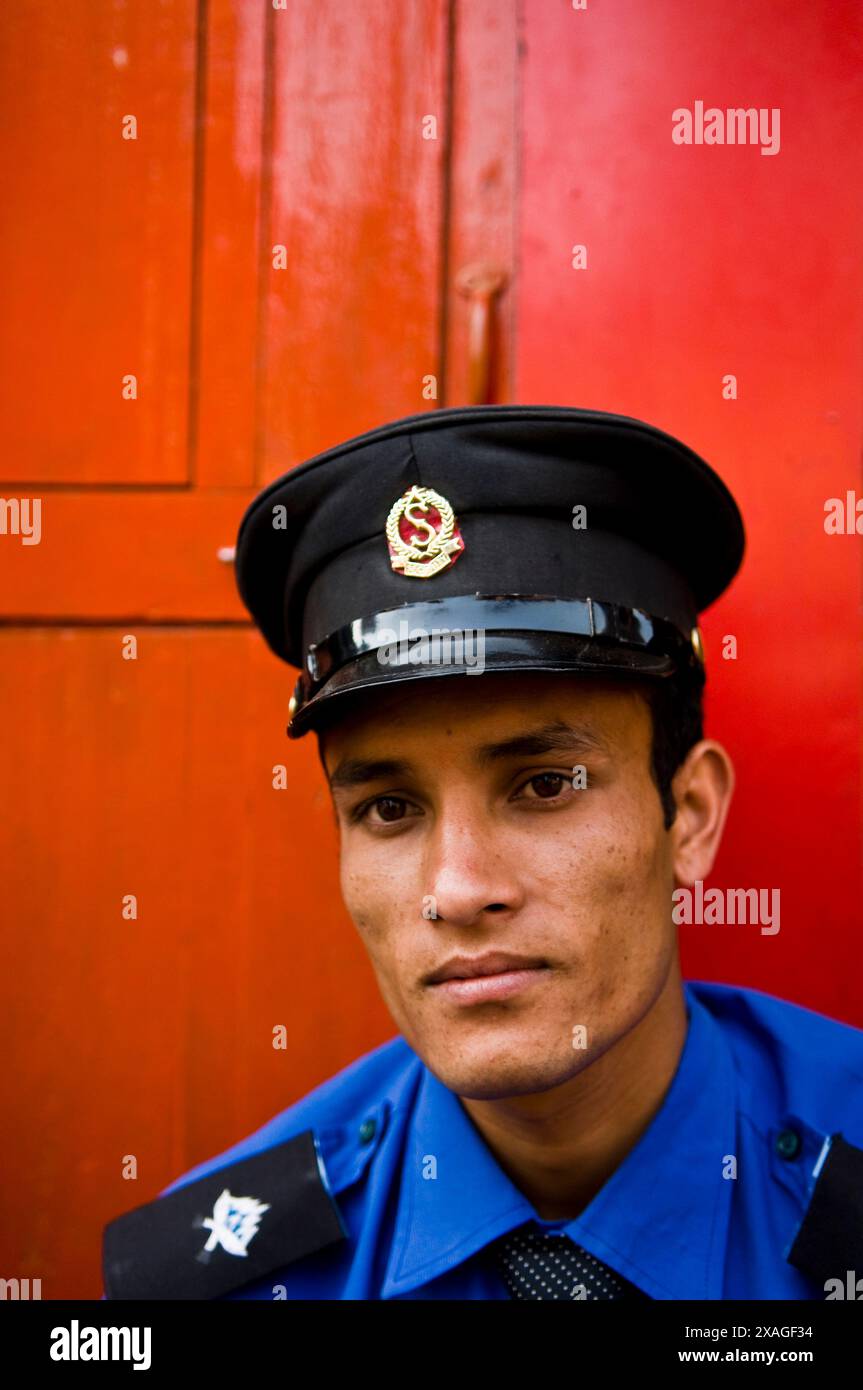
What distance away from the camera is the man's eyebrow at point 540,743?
1215 millimetres

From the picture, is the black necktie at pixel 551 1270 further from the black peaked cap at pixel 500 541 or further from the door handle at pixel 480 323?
the door handle at pixel 480 323

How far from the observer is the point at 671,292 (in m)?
1.79

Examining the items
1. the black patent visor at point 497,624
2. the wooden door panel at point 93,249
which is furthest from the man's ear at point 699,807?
the wooden door panel at point 93,249

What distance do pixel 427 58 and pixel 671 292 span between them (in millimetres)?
612

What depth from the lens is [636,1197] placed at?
1.32 meters

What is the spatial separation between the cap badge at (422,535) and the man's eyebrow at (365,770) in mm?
229

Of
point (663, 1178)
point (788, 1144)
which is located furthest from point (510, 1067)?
point (788, 1144)

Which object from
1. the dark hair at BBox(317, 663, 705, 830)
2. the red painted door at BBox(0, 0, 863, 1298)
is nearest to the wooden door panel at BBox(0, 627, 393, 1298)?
the red painted door at BBox(0, 0, 863, 1298)

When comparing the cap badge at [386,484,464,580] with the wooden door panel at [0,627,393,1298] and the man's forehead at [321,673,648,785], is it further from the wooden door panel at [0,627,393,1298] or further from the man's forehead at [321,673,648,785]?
the wooden door panel at [0,627,393,1298]

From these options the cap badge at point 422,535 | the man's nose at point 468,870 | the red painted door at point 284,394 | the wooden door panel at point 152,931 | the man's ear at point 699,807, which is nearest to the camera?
the man's nose at point 468,870

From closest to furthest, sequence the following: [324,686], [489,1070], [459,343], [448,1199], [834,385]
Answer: [489,1070] < [324,686] < [448,1199] < [834,385] < [459,343]

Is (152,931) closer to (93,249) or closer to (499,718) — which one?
(499,718)

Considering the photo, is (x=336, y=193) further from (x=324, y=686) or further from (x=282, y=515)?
(x=324, y=686)

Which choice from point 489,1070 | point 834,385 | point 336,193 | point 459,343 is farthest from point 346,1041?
point 336,193
